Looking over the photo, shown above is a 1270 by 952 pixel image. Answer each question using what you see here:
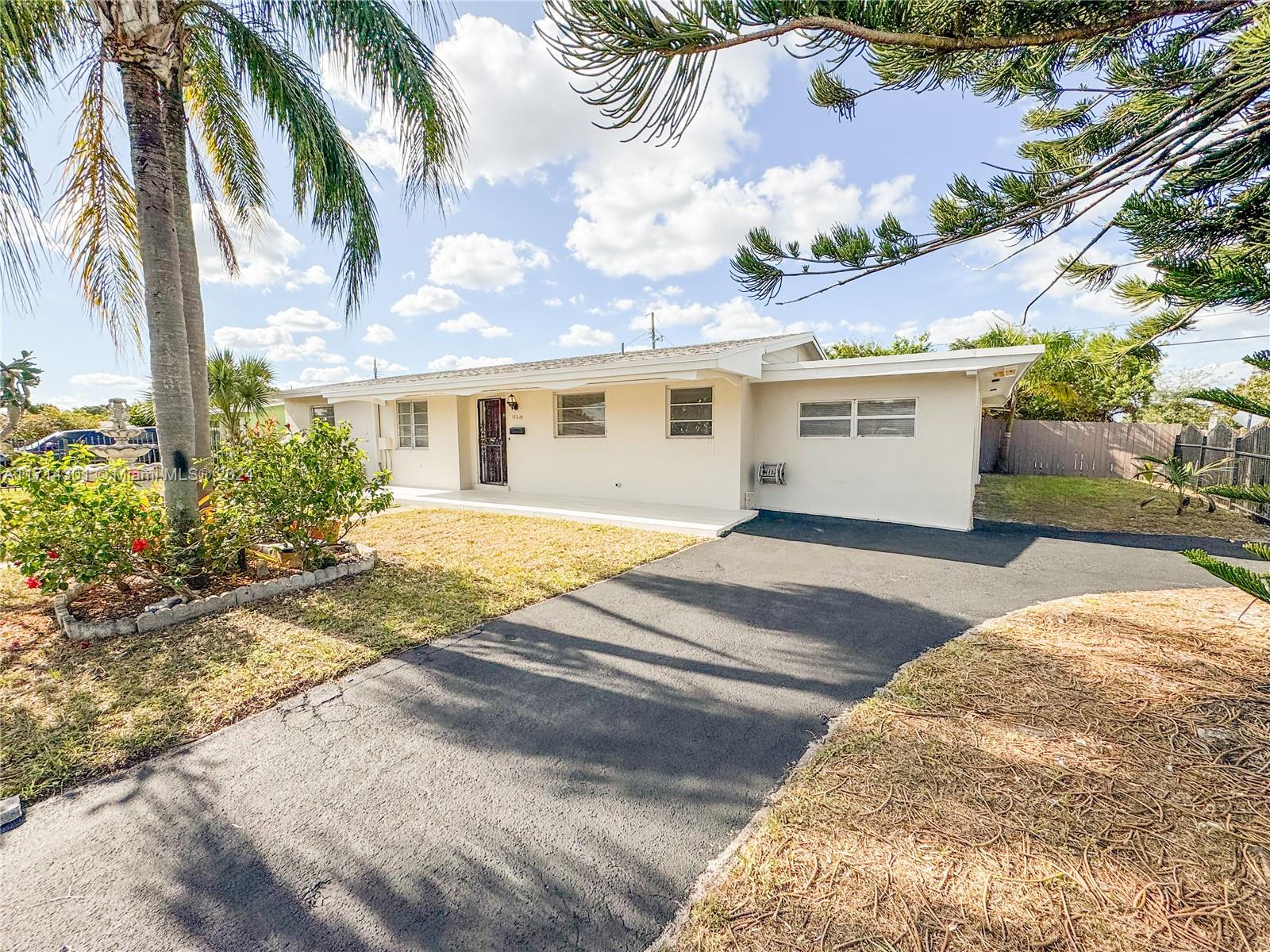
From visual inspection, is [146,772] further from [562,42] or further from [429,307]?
[429,307]

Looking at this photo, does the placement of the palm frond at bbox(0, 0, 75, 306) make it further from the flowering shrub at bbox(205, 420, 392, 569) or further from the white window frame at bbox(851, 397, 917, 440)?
the white window frame at bbox(851, 397, 917, 440)

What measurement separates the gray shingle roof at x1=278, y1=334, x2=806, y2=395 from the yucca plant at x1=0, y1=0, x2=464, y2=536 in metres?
4.50

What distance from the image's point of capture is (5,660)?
377cm

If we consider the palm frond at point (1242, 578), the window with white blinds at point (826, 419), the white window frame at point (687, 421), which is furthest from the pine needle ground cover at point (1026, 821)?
the white window frame at point (687, 421)

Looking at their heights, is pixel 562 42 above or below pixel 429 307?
below

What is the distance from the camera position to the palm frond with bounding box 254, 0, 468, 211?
479 centimetres

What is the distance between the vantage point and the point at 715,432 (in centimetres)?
962

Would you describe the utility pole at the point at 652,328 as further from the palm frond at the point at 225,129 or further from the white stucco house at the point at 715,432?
the palm frond at the point at 225,129

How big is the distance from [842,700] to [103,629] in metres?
5.72

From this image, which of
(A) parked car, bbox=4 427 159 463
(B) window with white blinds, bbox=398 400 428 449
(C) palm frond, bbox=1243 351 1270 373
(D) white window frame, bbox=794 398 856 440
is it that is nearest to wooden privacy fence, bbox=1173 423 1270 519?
(D) white window frame, bbox=794 398 856 440

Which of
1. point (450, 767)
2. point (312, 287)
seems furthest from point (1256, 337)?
point (312, 287)

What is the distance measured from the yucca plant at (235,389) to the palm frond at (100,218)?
885 cm

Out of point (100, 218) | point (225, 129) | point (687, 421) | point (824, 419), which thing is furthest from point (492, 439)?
point (824, 419)

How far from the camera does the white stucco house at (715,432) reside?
8531 millimetres
